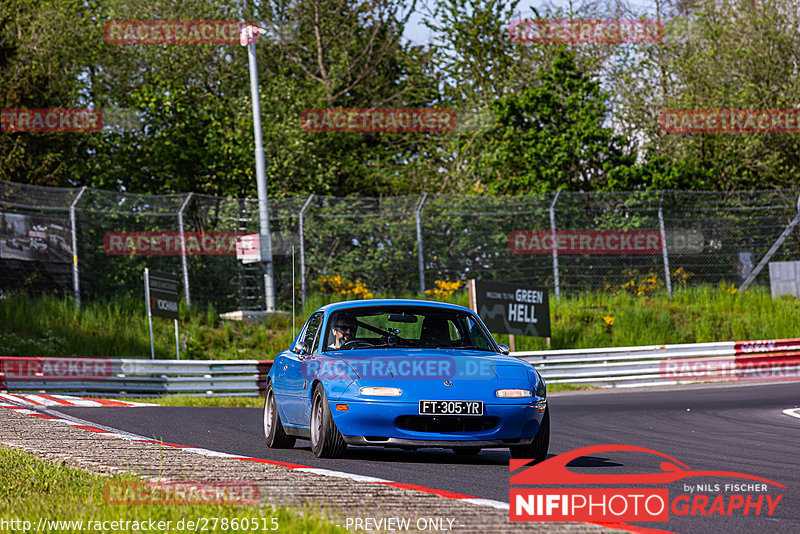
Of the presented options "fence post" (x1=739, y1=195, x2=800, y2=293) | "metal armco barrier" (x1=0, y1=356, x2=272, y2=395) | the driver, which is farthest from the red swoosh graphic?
"fence post" (x1=739, y1=195, x2=800, y2=293)

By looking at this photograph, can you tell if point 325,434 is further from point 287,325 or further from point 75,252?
point 287,325

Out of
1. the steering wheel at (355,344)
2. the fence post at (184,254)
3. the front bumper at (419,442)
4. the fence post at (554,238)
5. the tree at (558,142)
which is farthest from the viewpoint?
the tree at (558,142)

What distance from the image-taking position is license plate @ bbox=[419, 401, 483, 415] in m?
8.69

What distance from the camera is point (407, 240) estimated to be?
26.2 metres

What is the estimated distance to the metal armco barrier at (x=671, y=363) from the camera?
2403 cm

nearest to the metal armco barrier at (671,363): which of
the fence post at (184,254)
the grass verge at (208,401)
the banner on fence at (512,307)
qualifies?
the banner on fence at (512,307)

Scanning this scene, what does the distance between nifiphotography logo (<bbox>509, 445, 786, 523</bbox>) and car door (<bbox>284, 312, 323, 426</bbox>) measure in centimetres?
200

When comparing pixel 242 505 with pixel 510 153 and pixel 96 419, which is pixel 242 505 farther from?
pixel 510 153

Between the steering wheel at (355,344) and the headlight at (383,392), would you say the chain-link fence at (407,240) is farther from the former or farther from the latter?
the headlight at (383,392)

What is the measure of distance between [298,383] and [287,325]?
53.4 feet

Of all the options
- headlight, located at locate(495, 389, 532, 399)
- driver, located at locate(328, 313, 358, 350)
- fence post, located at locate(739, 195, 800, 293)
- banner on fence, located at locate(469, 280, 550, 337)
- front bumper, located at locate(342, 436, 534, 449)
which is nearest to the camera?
front bumper, located at locate(342, 436, 534, 449)

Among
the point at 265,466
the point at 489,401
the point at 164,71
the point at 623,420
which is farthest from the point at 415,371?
the point at 164,71

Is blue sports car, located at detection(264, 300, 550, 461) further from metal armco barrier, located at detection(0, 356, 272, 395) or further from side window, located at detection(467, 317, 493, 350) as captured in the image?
metal armco barrier, located at detection(0, 356, 272, 395)

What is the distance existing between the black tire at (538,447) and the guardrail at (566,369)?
1342cm
